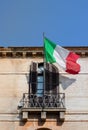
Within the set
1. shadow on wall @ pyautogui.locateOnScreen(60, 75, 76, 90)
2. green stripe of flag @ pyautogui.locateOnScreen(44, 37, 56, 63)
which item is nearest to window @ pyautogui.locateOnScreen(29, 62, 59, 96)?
shadow on wall @ pyautogui.locateOnScreen(60, 75, 76, 90)

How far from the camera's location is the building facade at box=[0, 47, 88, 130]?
25625 mm

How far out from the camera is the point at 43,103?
1024 inches

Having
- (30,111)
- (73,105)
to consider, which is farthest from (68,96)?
(30,111)

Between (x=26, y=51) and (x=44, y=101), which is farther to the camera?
(x=26, y=51)

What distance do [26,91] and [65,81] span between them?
2237 millimetres

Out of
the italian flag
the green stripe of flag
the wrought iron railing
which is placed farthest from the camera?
the green stripe of flag

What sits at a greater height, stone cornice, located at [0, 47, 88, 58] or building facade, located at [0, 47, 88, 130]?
stone cornice, located at [0, 47, 88, 58]

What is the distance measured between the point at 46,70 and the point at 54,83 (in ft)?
3.20

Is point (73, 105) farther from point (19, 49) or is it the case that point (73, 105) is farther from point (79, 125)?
point (19, 49)

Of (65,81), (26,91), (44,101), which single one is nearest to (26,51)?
(26,91)

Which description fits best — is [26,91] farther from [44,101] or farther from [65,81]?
[65,81]

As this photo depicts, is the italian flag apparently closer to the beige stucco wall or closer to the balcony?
the beige stucco wall

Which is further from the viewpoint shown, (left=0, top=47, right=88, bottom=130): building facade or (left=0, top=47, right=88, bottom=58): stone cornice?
(left=0, top=47, right=88, bottom=58): stone cornice

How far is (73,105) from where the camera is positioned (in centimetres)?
2639
